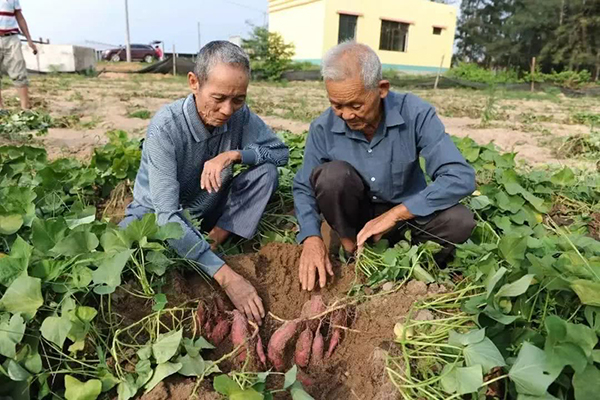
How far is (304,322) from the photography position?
188 cm

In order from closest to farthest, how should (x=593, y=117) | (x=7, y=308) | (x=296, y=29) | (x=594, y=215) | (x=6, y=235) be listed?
(x=7, y=308)
(x=6, y=235)
(x=594, y=215)
(x=593, y=117)
(x=296, y=29)

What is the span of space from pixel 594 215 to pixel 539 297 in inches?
85.9

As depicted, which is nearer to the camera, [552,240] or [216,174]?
[552,240]

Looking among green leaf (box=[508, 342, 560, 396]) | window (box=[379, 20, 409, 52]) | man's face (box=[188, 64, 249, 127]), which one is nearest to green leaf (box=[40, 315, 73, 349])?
man's face (box=[188, 64, 249, 127])

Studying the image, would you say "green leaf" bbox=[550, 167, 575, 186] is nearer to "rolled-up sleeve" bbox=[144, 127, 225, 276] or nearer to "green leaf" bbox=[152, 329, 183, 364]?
"rolled-up sleeve" bbox=[144, 127, 225, 276]

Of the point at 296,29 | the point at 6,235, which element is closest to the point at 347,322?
the point at 6,235

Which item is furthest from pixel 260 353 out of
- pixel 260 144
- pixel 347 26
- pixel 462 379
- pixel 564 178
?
pixel 347 26

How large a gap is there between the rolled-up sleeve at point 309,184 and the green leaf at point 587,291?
115cm

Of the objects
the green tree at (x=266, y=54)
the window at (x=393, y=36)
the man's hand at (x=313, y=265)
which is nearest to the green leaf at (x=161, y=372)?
the man's hand at (x=313, y=265)

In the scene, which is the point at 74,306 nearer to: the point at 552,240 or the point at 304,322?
the point at 304,322

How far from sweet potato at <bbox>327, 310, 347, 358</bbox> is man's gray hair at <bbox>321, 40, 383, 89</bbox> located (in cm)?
95

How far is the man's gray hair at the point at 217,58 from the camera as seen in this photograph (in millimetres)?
2027

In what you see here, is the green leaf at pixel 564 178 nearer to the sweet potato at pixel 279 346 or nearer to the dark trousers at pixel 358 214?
the dark trousers at pixel 358 214

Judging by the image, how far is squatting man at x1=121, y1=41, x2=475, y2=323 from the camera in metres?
2.03
